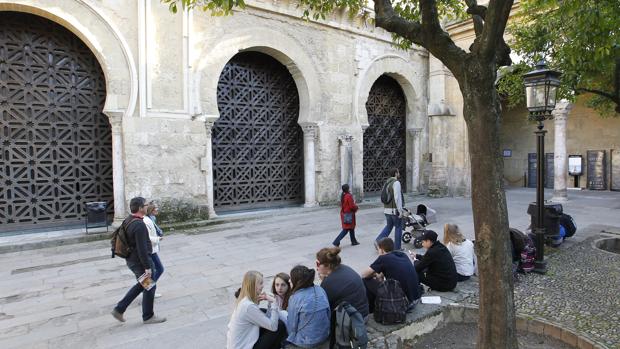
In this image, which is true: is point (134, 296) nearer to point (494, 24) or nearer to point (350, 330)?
point (350, 330)

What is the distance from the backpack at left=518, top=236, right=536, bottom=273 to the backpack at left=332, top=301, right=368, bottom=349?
142 inches

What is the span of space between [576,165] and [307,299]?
18900 millimetres

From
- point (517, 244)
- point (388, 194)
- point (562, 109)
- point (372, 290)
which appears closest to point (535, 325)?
point (517, 244)

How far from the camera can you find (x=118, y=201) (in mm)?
8953

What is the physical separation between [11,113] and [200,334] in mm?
7704

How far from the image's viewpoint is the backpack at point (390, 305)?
12.3 ft

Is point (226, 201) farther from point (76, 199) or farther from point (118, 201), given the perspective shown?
point (76, 199)

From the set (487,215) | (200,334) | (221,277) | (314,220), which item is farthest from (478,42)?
(314,220)

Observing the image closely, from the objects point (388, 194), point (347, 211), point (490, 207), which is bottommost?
point (347, 211)

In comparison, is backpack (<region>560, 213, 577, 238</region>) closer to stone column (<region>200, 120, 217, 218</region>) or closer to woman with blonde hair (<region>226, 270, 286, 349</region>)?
woman with blonde hair (<region>226, 270, 286, 349</region>)

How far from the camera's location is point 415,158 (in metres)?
15.7

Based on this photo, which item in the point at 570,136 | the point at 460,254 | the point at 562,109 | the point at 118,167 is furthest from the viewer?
the point at 570,136

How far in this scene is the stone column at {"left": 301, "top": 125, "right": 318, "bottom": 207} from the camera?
12008 mm

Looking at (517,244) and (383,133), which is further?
(383,133)
